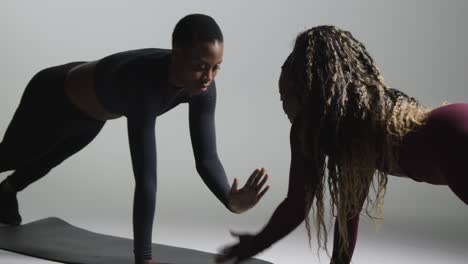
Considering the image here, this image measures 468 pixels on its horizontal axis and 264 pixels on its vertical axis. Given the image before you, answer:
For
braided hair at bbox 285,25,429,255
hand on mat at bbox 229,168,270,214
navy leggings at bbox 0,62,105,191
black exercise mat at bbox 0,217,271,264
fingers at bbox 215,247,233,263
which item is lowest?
black exercise mat at bbox 0,217,271,264

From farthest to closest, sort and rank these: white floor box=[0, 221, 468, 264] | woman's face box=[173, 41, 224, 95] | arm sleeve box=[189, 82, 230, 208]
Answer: white floor box=[0, 221, 468, 264]
arm sleeve box=[189, 82, 230, 208]
woman's face box=[173, 41, 224, 95]

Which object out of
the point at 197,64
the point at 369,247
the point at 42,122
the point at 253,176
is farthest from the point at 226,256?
the point at 369,247

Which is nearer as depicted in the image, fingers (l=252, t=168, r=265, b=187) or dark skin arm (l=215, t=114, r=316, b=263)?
dark skin arm (l=215, t=114, r=316, b=263)

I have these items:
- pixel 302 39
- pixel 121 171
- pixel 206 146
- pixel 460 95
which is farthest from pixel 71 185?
pixel 302 39

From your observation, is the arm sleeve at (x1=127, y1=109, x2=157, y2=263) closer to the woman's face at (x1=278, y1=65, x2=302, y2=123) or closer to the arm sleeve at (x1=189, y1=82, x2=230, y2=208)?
the arm sleeve at (x1=189, y1=82, x2=230, y2=208)

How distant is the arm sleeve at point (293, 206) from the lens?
3.23 m

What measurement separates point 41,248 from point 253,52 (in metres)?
2.43

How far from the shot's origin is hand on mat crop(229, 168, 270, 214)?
3.80 metres

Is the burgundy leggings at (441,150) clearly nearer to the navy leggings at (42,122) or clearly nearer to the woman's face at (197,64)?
the woman's face at (197,64)

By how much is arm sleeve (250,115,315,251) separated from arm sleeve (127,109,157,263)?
0.63m

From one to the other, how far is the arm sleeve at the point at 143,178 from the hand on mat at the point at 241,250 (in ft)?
1.62

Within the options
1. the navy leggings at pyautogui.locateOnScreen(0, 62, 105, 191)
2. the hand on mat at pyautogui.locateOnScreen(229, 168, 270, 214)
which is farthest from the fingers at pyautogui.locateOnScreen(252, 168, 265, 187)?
the navy leggings at pyautogui.locateOnScreen(0, 62, 105, 191)

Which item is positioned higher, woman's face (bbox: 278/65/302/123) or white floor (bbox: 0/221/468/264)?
woman's face (bbox: 278/65/302/123)

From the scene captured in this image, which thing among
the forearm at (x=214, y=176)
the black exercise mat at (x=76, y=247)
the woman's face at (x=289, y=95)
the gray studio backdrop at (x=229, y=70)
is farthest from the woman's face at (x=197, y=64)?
the gray studio backdrop at (x=229, y=70)
